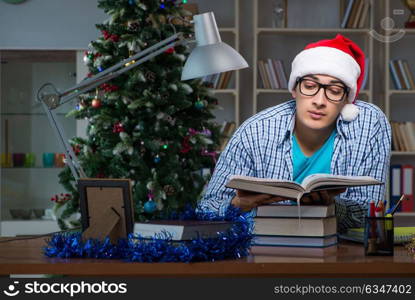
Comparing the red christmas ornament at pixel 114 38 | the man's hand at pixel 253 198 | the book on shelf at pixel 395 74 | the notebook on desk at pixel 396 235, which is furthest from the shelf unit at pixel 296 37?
the man's hand at pixel 253 198

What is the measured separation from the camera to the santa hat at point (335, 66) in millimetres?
2498

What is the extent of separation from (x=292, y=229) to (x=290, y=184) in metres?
0.12

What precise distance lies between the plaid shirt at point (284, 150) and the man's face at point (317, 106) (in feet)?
0.19

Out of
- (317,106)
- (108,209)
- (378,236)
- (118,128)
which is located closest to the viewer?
(378,236)

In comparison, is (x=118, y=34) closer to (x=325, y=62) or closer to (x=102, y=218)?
(x=325, y=62)

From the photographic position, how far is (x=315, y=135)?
2512 millimetres

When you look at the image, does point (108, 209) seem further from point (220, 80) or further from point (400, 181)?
point (400, 181)

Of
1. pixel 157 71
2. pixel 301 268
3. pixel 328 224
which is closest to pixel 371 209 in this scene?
pixel 328 224

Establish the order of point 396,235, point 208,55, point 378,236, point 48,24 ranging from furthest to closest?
point 48,24, point 208,55, point 396,235, point 378,236

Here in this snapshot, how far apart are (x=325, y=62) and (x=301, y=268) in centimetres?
116

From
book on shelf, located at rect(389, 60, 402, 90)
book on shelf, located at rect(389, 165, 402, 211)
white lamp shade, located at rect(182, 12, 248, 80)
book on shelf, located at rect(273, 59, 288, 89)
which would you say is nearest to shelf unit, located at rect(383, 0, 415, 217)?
book on shelf, located at rect(389, 60, 402, 90)

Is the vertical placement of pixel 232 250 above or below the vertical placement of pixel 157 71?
below

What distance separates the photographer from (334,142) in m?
2.48

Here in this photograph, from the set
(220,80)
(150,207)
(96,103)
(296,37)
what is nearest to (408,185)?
(296,37)
